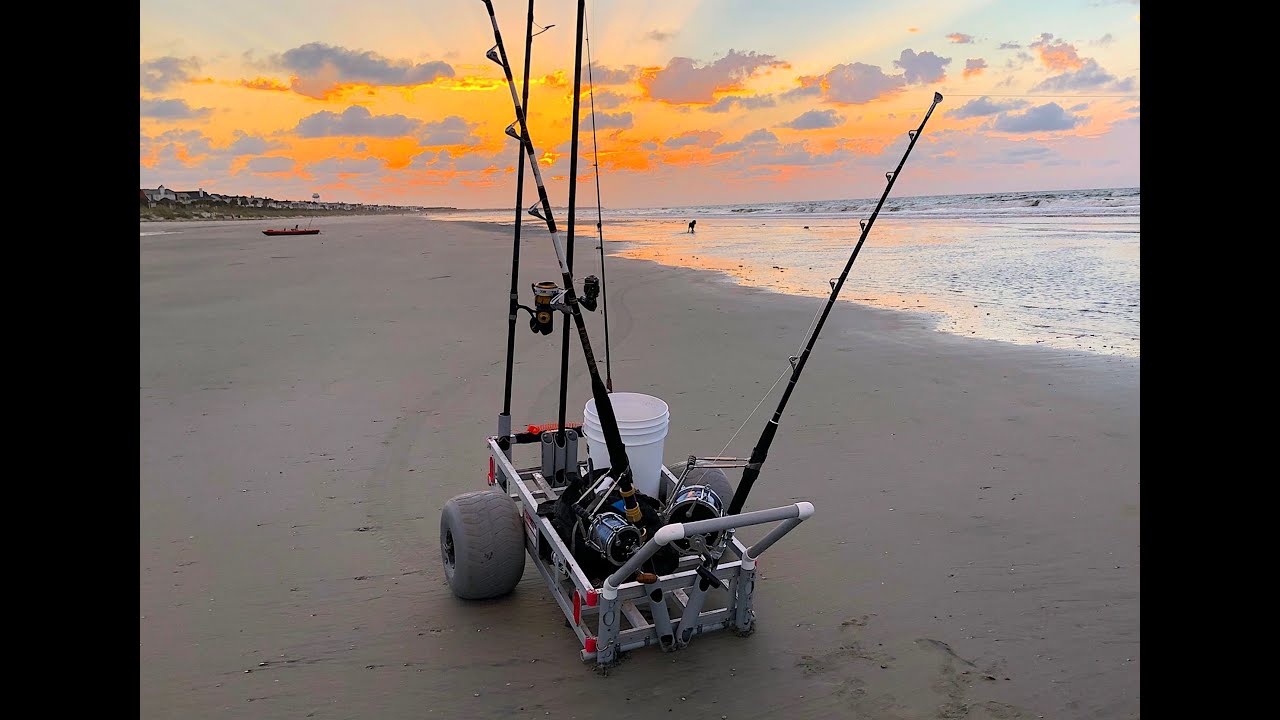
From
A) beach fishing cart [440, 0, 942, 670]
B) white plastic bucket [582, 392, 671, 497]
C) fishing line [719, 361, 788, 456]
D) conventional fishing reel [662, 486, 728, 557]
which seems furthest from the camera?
fishing line [719, 361, 788, 456]

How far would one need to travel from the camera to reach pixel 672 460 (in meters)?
6.52

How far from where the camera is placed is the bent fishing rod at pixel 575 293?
358cm

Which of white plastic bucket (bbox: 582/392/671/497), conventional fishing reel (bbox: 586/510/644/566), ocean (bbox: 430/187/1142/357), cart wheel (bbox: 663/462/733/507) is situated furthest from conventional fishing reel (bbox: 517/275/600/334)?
ocean (bbox: 430/187/1142/357)

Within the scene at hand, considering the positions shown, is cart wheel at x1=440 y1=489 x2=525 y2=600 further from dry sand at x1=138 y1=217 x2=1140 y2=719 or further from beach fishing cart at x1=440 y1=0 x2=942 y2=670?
Answer: dry sand at x1=138 y1=217 x2=1140 y2=719

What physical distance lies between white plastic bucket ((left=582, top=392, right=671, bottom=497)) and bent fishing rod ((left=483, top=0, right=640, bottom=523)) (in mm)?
396

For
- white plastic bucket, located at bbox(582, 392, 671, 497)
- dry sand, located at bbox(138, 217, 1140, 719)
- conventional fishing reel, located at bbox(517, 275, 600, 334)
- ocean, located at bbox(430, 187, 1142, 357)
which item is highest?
ocean, located at bbox(430, 187, 1142, 357)

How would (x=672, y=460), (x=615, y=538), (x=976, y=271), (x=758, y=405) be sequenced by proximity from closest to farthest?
(x=615, y=538), (x=672, y=460), (x=758, y=405), (x=976, y=271)

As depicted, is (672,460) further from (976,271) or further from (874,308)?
(976,271)

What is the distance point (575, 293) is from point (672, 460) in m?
3.16

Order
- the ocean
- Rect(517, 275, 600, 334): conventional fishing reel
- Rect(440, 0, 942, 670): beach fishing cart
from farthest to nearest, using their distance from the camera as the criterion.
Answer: the ocean
Rect(517, 275, 600, 334): conventional fishing reel
Rect(440, 0, 942, 670): beach fishing cart

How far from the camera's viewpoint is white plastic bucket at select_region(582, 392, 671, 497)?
4223mm

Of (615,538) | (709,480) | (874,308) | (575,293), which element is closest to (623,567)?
(615,538)

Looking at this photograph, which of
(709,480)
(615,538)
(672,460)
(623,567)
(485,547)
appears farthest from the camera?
(672,460)
